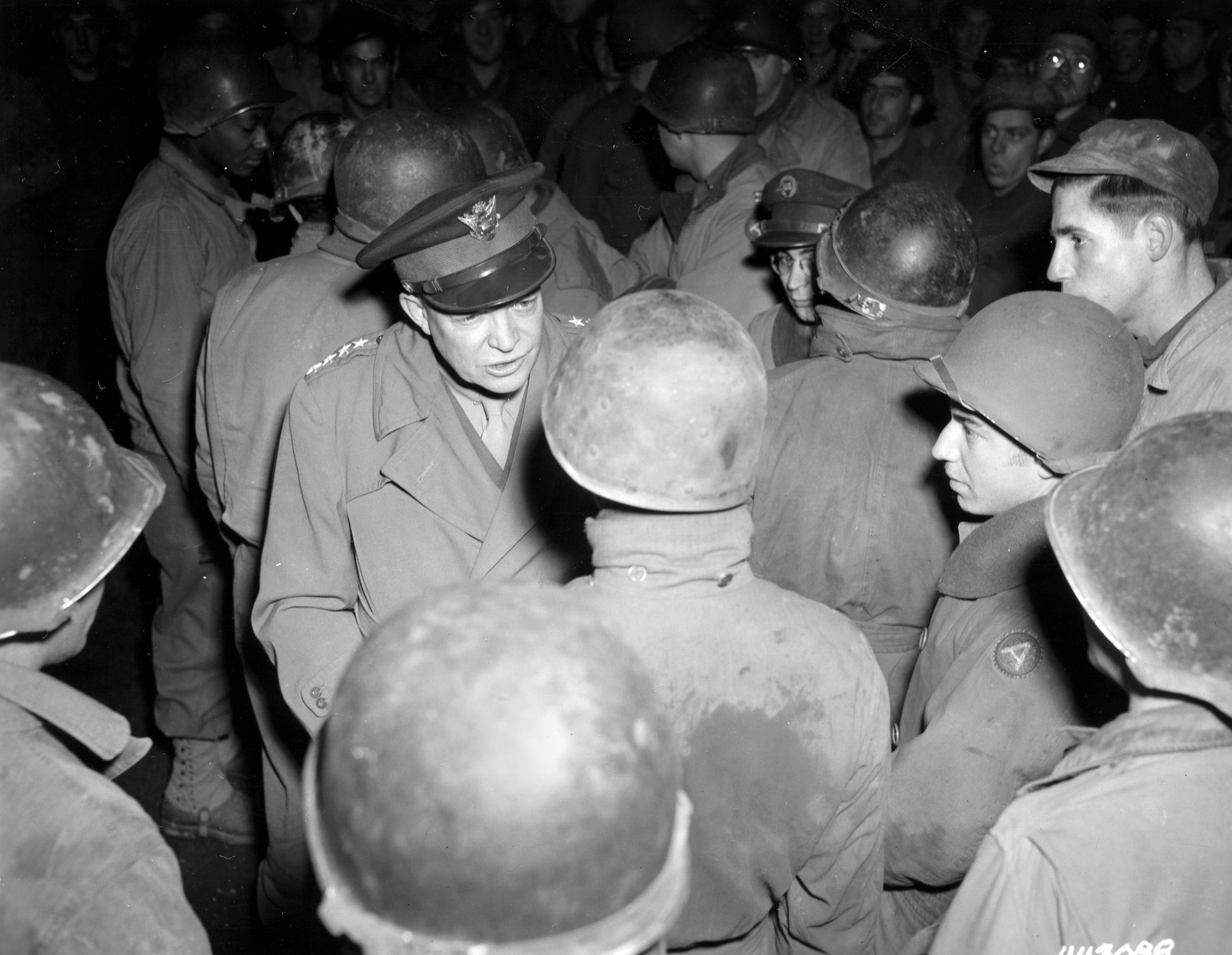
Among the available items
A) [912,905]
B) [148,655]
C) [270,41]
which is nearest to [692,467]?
[912,905]

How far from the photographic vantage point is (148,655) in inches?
207

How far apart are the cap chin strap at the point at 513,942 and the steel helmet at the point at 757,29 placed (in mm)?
6011

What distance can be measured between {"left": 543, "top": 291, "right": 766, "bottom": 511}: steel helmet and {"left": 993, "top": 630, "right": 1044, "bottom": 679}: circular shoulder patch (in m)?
0.80

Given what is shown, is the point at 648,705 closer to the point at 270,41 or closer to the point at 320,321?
the point at 320,321

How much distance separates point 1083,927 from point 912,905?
3.33ft

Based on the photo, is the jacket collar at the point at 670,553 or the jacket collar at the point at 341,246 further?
the jacket collar at the point at 341,246

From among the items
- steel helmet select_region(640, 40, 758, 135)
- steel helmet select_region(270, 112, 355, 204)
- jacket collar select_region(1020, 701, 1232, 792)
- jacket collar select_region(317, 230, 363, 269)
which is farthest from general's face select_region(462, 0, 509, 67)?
jacket collar select_region(1020, 701, 1232, 792)

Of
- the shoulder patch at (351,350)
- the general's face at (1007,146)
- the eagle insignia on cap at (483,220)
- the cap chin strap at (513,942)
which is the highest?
the eagle insignia on cap at (483,220)

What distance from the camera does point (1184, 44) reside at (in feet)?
27.0

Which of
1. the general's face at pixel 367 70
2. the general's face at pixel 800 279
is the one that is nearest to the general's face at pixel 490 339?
the general's face at pixel 800 279

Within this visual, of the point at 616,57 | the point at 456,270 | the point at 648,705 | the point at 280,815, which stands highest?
the point at 648,705

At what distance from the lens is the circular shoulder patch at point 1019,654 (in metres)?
2.13

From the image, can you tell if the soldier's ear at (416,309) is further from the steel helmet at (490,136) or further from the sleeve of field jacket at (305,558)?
the steel helmet at (490,136)

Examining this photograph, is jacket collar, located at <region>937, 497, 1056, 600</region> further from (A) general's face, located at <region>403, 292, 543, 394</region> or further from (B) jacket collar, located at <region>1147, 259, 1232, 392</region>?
(A) general's face, located at <region>403, 292, 543, 394</region>
